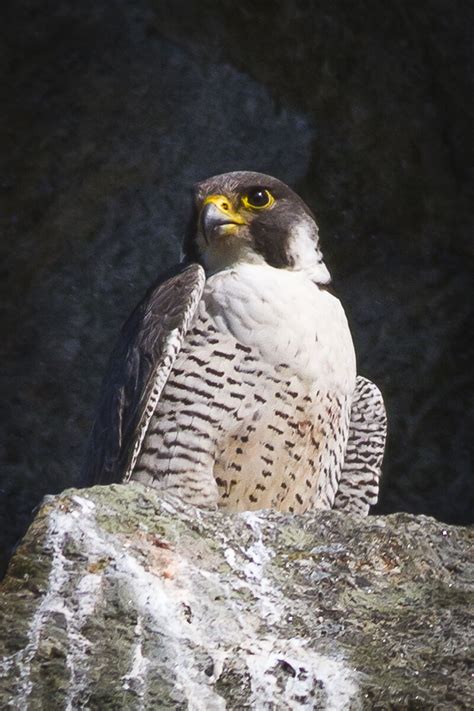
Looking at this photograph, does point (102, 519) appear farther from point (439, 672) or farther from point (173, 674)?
point (439, 672)

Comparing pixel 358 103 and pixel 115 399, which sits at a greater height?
pixel 358 103

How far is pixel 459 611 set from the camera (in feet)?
10.6

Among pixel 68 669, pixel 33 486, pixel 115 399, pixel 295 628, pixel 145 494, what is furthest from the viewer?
pixel 33 486

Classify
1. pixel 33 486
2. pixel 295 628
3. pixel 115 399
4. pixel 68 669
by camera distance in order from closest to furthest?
pixel 68 669, pixel 295 628, pixel 115 399, pixel 33 486

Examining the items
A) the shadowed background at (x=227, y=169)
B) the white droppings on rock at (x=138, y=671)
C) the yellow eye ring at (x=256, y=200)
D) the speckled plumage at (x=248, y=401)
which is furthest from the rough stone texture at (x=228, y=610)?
the shadowed background at (x=227, y=169)

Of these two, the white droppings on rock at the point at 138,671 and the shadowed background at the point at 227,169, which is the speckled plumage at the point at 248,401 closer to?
the white droppings on rock at the point at 138,671

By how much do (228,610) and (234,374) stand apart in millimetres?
1209

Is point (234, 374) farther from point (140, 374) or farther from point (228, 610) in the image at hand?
point (228, 610)

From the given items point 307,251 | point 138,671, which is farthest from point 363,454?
point 138,671

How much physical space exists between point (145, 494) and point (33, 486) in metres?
2.45

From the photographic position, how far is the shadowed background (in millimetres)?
5852

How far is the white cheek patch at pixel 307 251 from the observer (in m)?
4.73

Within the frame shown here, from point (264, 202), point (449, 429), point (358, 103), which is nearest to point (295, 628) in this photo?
point (264, 202)

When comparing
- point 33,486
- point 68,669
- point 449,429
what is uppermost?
point 68,669
